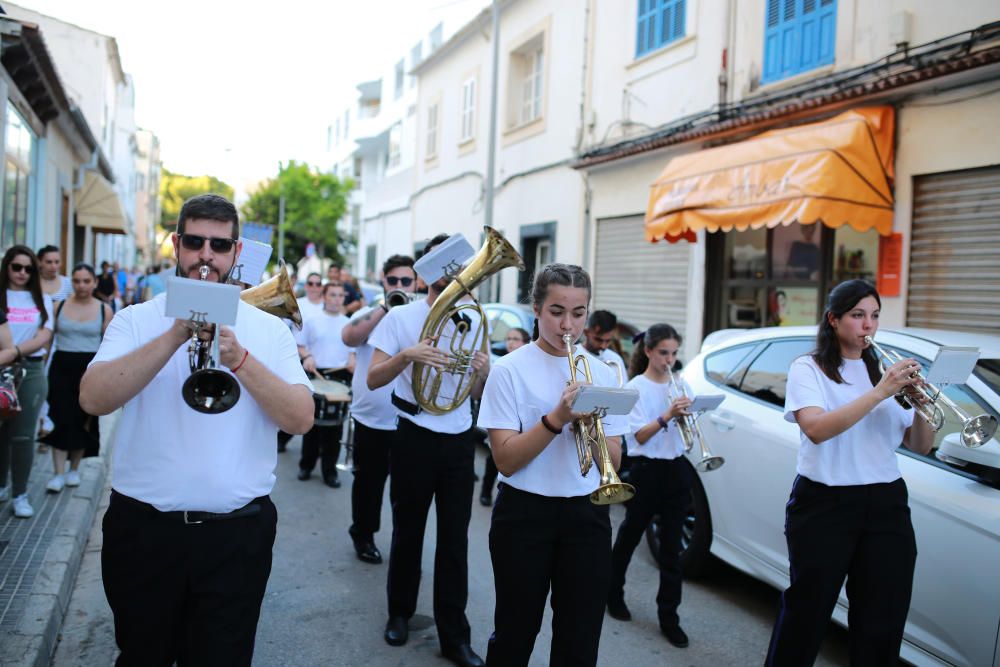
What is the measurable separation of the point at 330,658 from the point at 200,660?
1.72 meters

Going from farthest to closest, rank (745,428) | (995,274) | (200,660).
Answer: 1. (995,274)
2. (745,428)
3. (200,660)

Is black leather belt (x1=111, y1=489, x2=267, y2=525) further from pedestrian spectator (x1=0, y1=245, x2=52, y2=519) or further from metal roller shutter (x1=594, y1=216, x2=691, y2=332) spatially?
metal roller shutter (x1=594, y1=216, x2=691, y2=332)

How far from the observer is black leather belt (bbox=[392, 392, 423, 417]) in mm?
4074

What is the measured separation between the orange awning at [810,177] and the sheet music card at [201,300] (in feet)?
22.9

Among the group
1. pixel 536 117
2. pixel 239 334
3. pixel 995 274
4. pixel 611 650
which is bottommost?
pixel 611 650

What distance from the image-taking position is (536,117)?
52.1 ft

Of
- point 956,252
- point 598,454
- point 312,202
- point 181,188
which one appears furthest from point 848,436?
point 181,188

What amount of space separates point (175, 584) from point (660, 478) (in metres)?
2.81

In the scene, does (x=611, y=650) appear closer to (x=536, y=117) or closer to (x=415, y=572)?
(x=415, y=572)

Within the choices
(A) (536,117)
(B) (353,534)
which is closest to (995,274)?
(B) (353,534)

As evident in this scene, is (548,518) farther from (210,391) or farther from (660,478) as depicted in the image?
(660,478)

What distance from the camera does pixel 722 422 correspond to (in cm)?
495

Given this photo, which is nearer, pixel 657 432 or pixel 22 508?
pixel 657 432

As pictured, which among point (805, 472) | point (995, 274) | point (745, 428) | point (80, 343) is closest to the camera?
point (805, 472)
